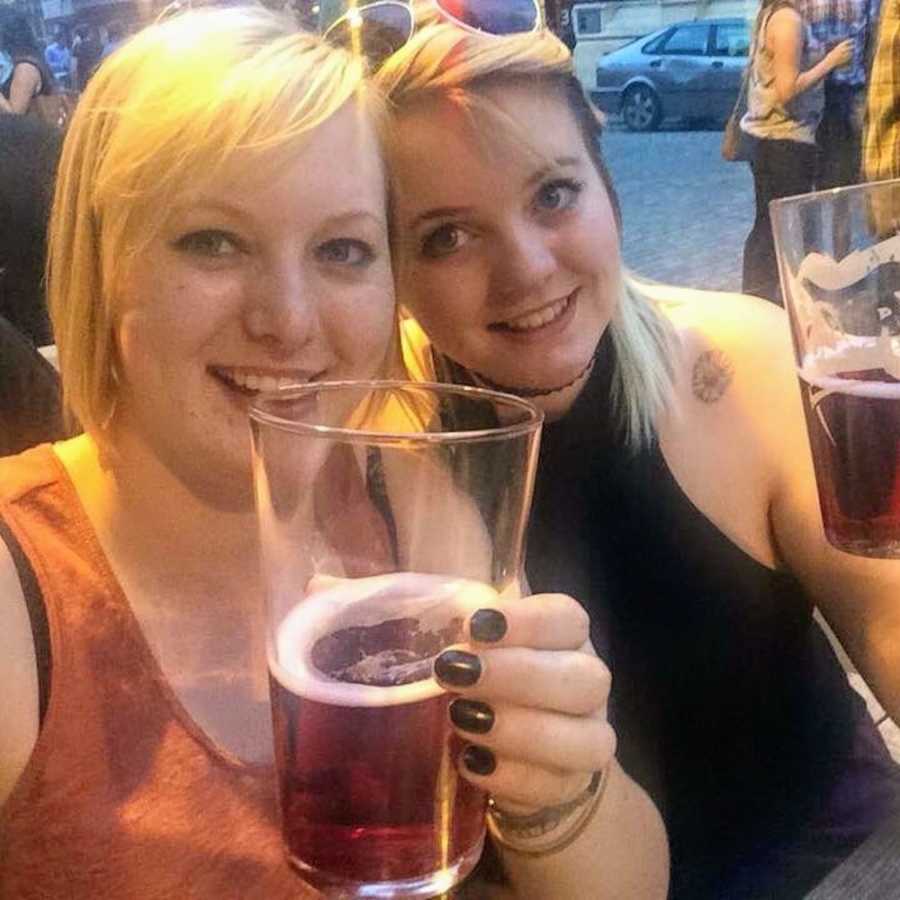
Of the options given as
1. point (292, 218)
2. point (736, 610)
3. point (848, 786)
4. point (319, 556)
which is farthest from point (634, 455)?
point (319, 556)

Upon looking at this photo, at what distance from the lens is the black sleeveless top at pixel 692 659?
1214 millimetres

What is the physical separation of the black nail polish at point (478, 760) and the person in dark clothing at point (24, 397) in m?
0.68

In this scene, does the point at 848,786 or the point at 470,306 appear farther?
the point at 848,786

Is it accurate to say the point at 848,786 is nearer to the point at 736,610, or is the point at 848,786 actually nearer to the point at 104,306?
the point at 736,610

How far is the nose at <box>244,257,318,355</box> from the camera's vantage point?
83 centimetres

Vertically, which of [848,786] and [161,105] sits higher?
[161,105]

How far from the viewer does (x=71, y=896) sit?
2.82 ft

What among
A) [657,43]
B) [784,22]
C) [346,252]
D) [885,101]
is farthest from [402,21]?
[657,43]

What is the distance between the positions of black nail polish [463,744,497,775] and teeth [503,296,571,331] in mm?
592

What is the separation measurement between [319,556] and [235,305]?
0.90ft

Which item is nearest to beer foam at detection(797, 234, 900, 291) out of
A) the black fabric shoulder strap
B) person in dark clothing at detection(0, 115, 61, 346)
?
the black fabric shoulder strap

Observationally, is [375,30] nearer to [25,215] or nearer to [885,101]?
[25,215]

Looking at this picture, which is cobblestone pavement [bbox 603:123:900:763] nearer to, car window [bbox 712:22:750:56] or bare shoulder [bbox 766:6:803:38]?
car window [bbox 712:22:750:56]

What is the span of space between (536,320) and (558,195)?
0.12 m
